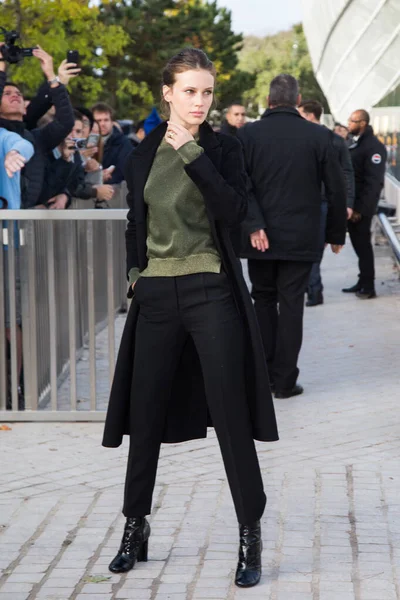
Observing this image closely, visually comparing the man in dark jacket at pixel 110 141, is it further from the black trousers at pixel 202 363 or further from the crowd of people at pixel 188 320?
the black trousers at pixel 202 363

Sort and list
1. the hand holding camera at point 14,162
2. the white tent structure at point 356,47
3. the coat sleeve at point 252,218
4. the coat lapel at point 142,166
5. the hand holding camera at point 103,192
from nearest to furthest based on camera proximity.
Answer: the coat lapel at point 142,166 < the hand holding camera at point 14,162 < the coat sleeve at point 252,218 < the hand holding camera at point 103,192 < the white tent structure at point 356,47

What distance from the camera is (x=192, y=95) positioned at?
4367 millimetres

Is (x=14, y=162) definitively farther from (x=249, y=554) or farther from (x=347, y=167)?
(x=347, y=167)

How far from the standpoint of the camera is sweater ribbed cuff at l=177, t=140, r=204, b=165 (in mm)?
4305

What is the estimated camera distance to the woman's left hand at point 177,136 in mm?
4316

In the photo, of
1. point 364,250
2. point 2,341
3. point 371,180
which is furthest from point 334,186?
point 371,180

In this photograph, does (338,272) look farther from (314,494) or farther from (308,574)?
(308,574)

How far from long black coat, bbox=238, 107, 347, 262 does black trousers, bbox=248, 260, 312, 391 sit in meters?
0.17

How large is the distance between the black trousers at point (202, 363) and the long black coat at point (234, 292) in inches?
1.8

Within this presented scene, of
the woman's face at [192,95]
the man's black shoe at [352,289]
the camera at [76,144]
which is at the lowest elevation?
the man's black shoe at [352,289]

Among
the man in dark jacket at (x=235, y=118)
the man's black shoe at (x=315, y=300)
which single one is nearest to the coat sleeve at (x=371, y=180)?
the man's black shoe at (x=315, y=300)

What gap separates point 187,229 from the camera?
4461 mm

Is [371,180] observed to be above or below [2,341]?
above

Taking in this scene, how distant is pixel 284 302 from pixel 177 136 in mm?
4040
